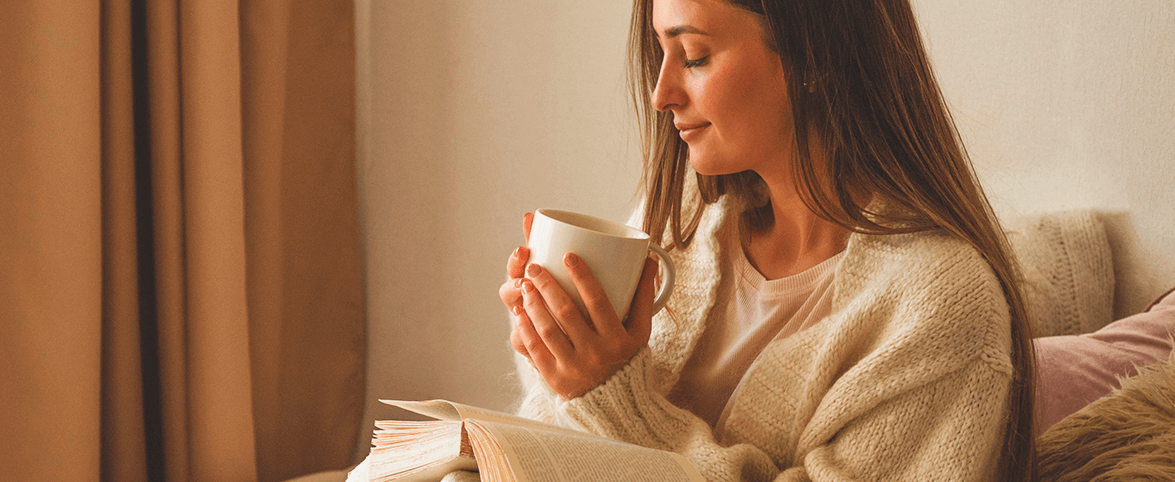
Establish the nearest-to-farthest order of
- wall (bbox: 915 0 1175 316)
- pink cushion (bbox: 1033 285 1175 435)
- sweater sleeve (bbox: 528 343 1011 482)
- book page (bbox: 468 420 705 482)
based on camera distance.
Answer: book page (bbox: 468 420 705 482)
sweater sleeve (bbox: 528 343 1011 482)
pink cushion (bbox: 1033 285 1175 435)
wall (bbox: 915 0 1175 316)

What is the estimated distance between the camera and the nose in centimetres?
82

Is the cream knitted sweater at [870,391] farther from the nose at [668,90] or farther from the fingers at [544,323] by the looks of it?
the nose at [668,90]

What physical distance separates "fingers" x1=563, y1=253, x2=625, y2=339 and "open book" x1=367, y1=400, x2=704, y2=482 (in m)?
0.10

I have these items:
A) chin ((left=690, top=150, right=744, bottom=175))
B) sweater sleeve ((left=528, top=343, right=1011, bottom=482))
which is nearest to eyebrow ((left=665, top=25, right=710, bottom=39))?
chin ((left=690, top=150, right=744, bottom=175))

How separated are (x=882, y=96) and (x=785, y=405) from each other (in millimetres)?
305

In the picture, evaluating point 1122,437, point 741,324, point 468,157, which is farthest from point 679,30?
point 468,157

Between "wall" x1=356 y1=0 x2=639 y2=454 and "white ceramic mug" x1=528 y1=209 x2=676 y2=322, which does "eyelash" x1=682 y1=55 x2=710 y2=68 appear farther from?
"wall" x1=356 y1=0 x2=639 y2=454

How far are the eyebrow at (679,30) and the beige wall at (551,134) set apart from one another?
58 cm

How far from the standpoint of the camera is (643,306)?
30.3 inches

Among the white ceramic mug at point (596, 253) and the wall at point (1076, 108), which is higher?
the wall at point (1076, 108)

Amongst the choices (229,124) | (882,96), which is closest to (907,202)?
(882,96)

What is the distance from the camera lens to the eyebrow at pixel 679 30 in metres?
0.79

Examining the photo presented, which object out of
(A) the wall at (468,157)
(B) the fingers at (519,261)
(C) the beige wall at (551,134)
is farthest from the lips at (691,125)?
(A) the wall at (468,157)

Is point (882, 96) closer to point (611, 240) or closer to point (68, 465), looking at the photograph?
point (611, 240)
